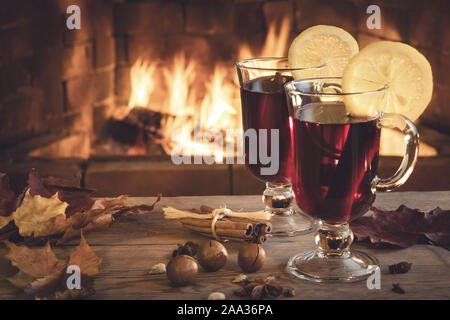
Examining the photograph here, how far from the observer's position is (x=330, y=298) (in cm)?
101

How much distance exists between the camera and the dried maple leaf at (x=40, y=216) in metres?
1.20

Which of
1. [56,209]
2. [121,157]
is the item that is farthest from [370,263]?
[121,157]

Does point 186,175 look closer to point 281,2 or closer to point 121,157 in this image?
point 121,157

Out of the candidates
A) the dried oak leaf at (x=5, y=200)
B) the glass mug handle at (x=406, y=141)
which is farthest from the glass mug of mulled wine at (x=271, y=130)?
the dried oak leaf at (x=5, y=200)

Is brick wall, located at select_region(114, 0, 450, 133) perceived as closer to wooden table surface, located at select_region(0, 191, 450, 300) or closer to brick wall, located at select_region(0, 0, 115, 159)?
brick wall, located at select_region(0, 0, 115, 159)

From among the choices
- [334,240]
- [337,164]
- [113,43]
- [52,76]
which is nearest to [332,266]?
[334,240]

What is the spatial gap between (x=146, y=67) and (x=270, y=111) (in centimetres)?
168

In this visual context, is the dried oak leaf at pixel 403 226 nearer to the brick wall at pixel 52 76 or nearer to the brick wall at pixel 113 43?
the brick wall at pixel 113 43

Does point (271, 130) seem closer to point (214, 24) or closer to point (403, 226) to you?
point (403, 226)

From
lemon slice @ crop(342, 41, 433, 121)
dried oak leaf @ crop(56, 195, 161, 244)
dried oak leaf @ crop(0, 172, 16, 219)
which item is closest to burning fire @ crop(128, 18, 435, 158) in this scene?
dried oak leaf @ crop(56, 195, 161, 244)

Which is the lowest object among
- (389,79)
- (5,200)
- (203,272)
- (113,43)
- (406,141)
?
(203,272)

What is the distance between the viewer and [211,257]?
1.11 meters

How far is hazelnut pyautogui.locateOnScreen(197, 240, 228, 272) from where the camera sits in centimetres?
111

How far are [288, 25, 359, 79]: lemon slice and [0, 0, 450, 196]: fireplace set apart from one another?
3.71 ft
